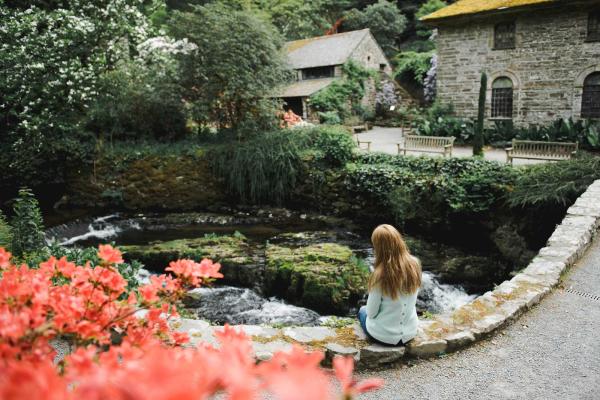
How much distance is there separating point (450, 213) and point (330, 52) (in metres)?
18.4

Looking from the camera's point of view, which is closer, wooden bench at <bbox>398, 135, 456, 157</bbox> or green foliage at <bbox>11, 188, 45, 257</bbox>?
green foliage at <bbox>11, 188, 45, 257</bbox>

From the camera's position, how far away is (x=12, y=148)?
13.5 m

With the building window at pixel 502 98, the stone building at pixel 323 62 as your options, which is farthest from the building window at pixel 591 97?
the stone building at pixel 323 62

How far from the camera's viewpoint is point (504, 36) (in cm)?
1770

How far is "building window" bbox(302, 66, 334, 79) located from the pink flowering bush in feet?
82.6

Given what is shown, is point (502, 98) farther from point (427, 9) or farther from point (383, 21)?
point (383, 21)

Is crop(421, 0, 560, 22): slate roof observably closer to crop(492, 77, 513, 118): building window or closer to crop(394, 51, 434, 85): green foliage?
crop(492, 77, 513, 118): building window

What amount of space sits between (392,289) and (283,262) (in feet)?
14.6

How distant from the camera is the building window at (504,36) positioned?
1750 centimetres

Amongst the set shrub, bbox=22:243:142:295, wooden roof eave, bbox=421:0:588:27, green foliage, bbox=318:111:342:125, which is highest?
wooden roof eave, bbox=421:0:588:27

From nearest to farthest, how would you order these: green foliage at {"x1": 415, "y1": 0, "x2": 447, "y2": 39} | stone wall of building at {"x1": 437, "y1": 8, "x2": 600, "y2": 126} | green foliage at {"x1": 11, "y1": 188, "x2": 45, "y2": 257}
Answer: green foliage at {"x1": 11, "y1": 188, "x2": 45, "y2": 257}
stone wall of building at {"x1": 437, "y1": 8, "x2": 600, "y2": 126}
green foliage at {"x1": 415, "y1": 0, "x2": 447, "y2": 39}

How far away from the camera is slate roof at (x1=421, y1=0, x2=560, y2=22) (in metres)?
16.4

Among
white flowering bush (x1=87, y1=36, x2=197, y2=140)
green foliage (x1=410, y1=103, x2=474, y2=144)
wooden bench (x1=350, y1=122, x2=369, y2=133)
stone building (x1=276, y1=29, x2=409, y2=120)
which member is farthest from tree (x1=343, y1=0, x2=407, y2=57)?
white flowering bush (x1=87, y1=36, x2=197, y2=140)

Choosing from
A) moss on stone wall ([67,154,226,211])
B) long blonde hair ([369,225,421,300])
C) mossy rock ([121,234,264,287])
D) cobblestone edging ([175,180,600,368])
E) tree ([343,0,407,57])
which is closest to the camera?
long blonde hair ([369,225,421,300])
